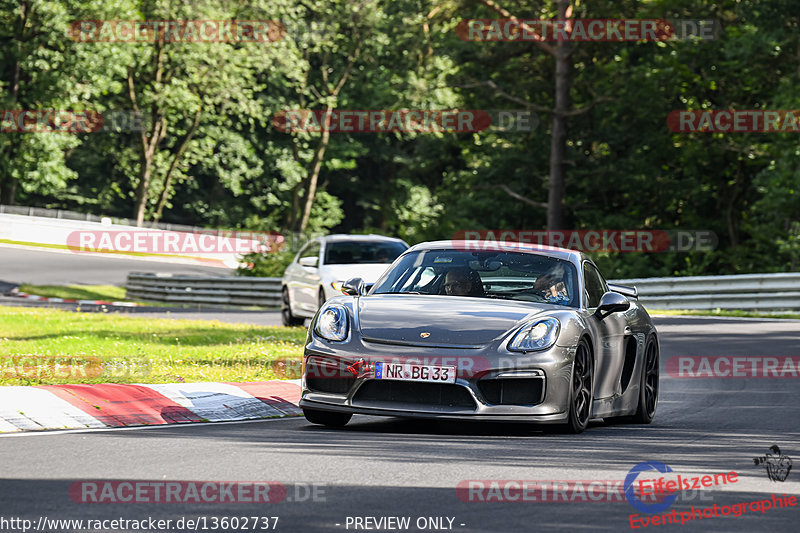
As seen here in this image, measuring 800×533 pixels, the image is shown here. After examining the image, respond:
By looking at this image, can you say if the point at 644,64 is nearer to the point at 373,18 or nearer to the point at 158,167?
the point at 373,18

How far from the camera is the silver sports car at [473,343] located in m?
8.70

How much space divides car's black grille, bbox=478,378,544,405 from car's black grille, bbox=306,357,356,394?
0.89 meters

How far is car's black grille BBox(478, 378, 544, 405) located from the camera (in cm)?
872

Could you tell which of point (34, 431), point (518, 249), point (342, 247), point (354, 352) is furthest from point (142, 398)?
point (342, 247)

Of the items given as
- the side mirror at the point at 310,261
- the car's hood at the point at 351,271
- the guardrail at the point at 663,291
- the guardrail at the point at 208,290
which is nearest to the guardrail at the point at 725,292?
the guardrail at the point at 663,291

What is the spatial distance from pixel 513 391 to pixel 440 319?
0.70m

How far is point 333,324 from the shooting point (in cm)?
920

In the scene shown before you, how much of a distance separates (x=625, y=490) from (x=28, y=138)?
5646 centimetres

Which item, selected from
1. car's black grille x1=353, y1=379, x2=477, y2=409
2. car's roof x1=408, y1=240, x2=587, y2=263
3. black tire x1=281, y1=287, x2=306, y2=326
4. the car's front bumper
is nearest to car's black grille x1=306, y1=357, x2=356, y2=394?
the car's front bumper

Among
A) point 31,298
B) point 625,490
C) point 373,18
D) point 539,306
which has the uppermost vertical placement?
point 373,18

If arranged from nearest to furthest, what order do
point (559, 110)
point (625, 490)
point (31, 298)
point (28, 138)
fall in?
point (625, 490)
point (31, 298)
point (559, 110)
point (28, 138)

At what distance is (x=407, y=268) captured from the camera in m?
10.3

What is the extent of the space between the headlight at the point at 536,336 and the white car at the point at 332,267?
11.9m

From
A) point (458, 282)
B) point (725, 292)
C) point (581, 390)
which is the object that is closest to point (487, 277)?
point (458, 282)
